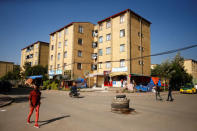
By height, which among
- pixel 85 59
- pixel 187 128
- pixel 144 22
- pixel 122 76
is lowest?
pixel 187 128

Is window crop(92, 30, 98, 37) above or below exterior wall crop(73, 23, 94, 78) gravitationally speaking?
above

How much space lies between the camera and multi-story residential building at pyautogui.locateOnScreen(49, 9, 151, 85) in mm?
28594

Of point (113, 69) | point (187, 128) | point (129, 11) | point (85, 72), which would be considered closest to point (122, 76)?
point (113, 69)

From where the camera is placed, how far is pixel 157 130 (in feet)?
16.7

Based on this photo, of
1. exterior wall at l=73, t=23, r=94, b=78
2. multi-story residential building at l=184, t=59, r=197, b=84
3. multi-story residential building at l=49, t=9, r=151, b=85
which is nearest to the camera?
multi-story residential building at l=49, t=9, r=151, b=85

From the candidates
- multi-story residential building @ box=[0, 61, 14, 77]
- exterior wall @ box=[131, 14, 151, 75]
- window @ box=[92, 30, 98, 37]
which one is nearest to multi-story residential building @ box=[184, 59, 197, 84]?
exterior wall @ box=[131, 14, 151, 75]

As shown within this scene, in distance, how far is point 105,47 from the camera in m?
32.7

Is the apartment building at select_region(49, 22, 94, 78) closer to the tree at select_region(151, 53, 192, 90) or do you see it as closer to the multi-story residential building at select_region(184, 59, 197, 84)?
the tree at select_region(151, 53, 192, 90)

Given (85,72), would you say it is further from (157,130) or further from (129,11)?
(157,130)

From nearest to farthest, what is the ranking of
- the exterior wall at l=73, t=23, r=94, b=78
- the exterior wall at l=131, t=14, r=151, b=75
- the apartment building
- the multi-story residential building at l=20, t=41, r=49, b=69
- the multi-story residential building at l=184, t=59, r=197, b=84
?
1. the exterior wall at l=131, t=14, r=151, b=75
2. the apartment building
3. the exterior wall at l=73, t=23, r=94, b=78
4. the multi-story residential building at l=20, t=41, r=49, b=69
5. the multi-story residential building at l=184, t=59, r=197, b=84

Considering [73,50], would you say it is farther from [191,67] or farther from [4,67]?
[4,67]

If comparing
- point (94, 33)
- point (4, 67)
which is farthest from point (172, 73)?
point (4, 67)

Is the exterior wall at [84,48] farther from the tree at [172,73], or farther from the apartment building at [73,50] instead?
the tree at [172,73]

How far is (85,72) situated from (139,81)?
41.2ft
